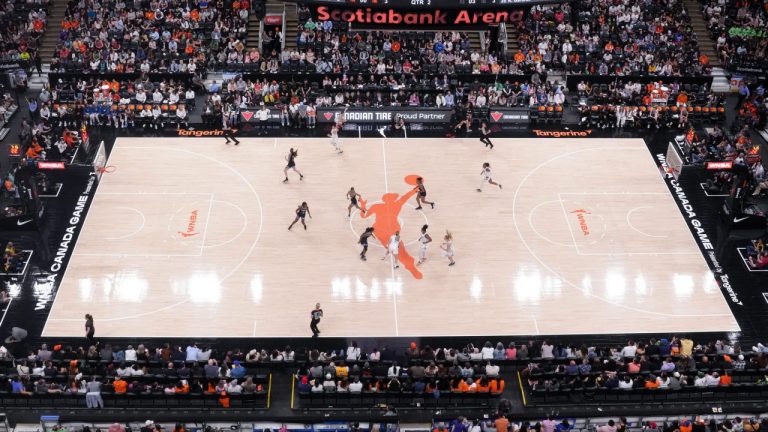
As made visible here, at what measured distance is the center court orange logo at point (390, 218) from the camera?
35594 mm

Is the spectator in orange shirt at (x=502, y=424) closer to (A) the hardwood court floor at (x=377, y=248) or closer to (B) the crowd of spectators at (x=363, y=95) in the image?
(A) the hardwood court floor at (x=377, y=248)

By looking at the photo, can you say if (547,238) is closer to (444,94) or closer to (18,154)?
(444,94)

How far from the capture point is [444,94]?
1828 inches

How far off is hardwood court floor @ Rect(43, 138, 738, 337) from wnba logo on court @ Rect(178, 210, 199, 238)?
88 mm

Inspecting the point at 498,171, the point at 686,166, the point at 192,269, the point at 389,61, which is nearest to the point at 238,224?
the point at 192,269

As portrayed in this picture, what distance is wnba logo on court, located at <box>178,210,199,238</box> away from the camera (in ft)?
120

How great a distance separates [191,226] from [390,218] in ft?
28.4

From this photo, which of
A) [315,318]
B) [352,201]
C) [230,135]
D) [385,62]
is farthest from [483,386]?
[385,62]

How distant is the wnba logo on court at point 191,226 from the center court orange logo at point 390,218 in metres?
7.30

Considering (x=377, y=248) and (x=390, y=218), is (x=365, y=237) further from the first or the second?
(x=390, y=218)

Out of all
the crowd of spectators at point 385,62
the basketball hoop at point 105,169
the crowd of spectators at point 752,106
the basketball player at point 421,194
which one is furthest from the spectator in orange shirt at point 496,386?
the crowd of spectators at point 752,106

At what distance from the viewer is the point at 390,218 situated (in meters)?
37.8

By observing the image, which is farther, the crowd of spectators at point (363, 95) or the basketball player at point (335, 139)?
the crowd of spectators at point (363, 95)

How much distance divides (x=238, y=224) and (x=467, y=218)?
10.1 meters
